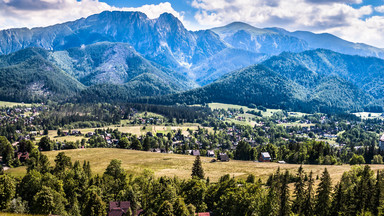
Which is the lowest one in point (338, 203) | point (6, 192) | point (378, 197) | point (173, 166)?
point (6, 192)

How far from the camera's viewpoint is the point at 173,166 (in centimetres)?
10938

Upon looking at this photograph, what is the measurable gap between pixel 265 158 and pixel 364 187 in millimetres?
81030

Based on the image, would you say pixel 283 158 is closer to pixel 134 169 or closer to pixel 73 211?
pixel 134 169

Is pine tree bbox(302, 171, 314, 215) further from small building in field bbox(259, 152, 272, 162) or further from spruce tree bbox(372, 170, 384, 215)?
small building in field bbox(259, 152, 272, 162)

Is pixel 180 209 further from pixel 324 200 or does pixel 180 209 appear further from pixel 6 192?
pixel 6 192

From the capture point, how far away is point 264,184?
257 feet

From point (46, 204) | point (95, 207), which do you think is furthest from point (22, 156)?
point (95, 207)

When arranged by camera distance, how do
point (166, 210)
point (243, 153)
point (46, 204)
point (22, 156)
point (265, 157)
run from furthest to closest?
point (243, 153) → point (265, 157) → point (22, 156) → point (46, 204) → point (166, 210)

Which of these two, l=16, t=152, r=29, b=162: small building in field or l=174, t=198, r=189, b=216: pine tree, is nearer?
l=174, t=198, r=189, b=216: pine tree

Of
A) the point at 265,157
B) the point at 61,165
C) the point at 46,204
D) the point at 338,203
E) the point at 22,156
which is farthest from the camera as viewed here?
the point at 265,157

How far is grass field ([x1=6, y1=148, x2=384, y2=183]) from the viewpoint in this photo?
95637 millimetres

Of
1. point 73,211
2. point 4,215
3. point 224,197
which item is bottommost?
point 73,211

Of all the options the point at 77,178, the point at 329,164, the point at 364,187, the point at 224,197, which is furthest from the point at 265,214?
the point at 329,164

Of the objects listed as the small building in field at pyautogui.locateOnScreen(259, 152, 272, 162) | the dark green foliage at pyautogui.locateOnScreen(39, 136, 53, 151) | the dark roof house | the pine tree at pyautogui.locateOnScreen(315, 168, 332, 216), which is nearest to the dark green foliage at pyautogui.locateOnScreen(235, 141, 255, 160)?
the small building in field at pyautogui.locateOnScreen(259, 152, 272, 162)
